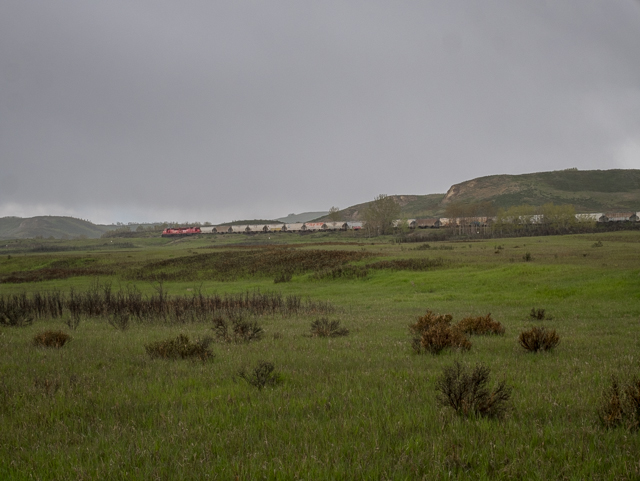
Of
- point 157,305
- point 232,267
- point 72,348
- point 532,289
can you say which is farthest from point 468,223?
point 72,348

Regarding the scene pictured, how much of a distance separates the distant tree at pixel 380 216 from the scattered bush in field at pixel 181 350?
127m

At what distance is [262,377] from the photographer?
6.18 metres

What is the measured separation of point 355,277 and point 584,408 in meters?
32.7

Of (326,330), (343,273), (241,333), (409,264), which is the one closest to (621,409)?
(326,330)

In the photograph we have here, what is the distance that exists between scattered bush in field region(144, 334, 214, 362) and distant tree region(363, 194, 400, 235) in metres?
127

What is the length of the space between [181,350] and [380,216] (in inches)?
5284

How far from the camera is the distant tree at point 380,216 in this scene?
137125 mm

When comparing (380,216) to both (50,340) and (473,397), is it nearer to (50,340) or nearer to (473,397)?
(50,340)

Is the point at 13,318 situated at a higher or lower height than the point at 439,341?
lower

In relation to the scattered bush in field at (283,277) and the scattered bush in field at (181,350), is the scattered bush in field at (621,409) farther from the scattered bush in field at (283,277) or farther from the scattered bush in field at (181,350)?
the scattered bush in field at (283,277)

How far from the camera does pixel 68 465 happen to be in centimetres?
365

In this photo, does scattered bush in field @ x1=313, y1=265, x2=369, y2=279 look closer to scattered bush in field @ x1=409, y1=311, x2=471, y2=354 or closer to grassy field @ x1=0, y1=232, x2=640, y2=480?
grassy field @ x1=0, y1=232, x2=640, y2=480

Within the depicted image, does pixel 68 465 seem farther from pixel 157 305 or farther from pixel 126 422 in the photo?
pixel 157 305

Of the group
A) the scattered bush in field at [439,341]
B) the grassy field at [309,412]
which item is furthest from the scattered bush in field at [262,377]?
the scattered bush in field at [439,341]
